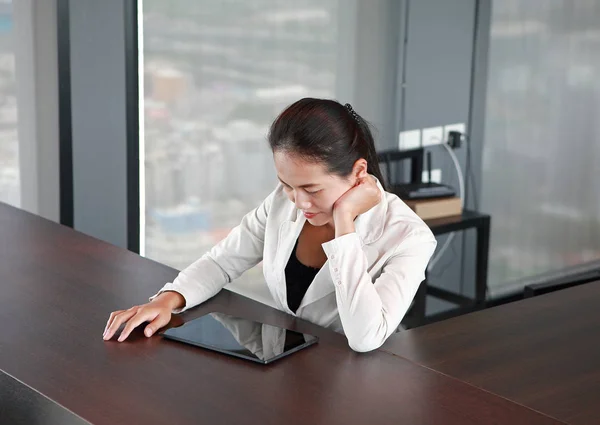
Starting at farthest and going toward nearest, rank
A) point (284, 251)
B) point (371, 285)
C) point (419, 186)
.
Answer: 1. point (419, 186)
2. point (284, 251)
3. point (371, 285)

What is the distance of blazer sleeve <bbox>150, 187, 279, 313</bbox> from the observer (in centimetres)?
208

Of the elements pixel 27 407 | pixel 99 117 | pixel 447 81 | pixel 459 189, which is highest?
pixel 447 81

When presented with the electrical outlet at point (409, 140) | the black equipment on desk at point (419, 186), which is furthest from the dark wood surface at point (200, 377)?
the electrical outlet at point (409, 140)

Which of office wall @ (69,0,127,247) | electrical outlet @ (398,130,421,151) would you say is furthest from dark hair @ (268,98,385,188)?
electrical outlet @ (398,130,421,151)

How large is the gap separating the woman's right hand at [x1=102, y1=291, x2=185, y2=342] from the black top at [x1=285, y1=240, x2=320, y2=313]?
0.30 m

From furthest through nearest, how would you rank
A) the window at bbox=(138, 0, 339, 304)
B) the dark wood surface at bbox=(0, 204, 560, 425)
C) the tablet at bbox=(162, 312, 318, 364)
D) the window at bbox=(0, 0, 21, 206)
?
the window at bbox=(138, 0, 339, 304) → the window at bbox=(0, 0, 21, 206) → the tablet at bbox=(162, 312, 318, 364) → the dark wood surface at bbox=(0, 204, 560, 425)

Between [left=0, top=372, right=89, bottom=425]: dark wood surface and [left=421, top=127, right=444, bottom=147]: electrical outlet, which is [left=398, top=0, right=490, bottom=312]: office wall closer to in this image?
[left=421, top=127, right=444, bottom=147]: electrical outlet

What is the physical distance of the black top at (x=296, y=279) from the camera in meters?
2.21

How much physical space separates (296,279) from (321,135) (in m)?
0.38

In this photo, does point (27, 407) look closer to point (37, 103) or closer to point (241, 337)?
point (241, 337)

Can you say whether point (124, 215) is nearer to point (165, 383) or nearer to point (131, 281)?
point (131, 281)

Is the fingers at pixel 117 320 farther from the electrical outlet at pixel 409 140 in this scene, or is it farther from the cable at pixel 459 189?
the cable at pixel 459 189

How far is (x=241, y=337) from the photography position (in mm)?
1840

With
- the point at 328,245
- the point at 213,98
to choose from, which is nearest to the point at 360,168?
the point at 328,245
